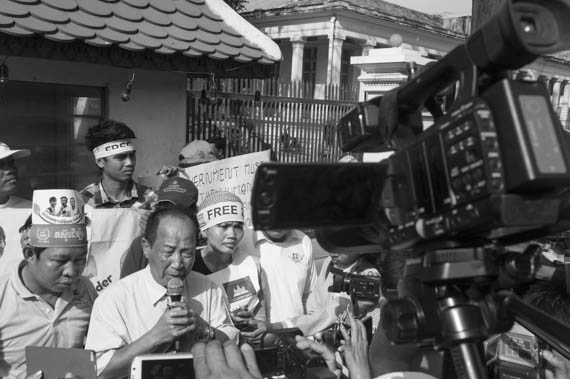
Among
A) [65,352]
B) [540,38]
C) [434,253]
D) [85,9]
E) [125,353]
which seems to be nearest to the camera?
[540,38]

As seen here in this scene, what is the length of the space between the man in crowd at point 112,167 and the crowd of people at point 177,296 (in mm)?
258

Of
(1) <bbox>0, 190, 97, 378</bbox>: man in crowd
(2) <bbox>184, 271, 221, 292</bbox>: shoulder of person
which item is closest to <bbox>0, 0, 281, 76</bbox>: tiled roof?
(1) <bbox>0, 190, 97, 378</bbox>: man in crowd

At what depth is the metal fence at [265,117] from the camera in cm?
644

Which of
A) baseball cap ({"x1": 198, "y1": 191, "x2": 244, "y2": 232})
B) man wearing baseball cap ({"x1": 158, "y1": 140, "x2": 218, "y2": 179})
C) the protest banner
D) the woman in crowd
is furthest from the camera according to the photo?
man wearing baseball cap ({"x1": 158, "y1": 140, "x2": 218, "y2": 179})

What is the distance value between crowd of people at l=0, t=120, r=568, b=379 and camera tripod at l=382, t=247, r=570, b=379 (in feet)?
1.39

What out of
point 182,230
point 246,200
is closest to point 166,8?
point 246,200

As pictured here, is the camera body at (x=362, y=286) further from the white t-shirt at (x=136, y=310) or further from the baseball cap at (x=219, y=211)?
the baseball cap at (x=219, y=211)

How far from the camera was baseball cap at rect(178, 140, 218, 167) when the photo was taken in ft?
16.6

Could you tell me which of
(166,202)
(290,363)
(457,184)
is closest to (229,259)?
(166,202)

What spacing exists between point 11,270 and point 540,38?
255 centimetres

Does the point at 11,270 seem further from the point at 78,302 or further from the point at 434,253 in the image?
the point at 434,253

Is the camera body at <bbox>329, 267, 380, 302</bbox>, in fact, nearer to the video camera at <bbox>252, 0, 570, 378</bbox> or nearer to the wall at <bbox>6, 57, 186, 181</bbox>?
the video camera at <bbox>252, 0, 570, 378</bbox>

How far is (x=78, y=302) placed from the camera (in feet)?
9.40

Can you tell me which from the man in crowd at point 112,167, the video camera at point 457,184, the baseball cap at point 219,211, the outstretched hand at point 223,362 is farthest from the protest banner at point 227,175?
the video camera at point 457,184
